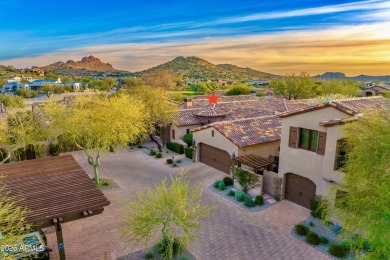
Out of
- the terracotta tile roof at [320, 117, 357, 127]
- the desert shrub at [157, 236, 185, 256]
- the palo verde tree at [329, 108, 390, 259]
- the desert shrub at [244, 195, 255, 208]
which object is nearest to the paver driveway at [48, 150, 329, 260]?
the desert shrub at [244, 195, 255, 208]

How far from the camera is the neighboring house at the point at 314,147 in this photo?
54.9 feet

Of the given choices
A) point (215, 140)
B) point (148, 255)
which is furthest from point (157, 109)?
point (148, 255)

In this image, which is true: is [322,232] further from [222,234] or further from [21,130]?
[21,130]

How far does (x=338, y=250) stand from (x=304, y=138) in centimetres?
726

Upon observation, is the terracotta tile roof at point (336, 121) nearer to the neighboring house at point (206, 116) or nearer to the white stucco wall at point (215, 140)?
the white stucco wall at point (215, 140)

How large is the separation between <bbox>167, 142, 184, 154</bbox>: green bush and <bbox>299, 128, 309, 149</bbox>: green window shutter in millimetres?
16504

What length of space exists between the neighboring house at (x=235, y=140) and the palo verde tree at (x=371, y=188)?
43.0 ft

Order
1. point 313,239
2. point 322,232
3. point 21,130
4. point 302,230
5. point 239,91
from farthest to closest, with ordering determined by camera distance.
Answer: point 239,91
point 21,130
point 322,232
point 302,230
point 313,239

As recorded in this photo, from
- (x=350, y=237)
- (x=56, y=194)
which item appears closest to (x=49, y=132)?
(x=56, y=194)

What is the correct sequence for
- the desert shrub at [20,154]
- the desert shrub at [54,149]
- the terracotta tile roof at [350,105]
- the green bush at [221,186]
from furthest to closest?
the desert shrub at [54,149] → the desert shrub at [20,154] → the green bush at [221,186] → the terracotta tile roof at [350,105]

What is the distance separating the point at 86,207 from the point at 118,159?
18678 millimetres

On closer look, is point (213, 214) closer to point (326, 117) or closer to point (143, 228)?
point (143, 228)

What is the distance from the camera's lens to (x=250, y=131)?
27.0m

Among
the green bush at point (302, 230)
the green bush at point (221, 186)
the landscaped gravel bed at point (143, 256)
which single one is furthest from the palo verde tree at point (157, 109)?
the green bush at point (302, 230)
